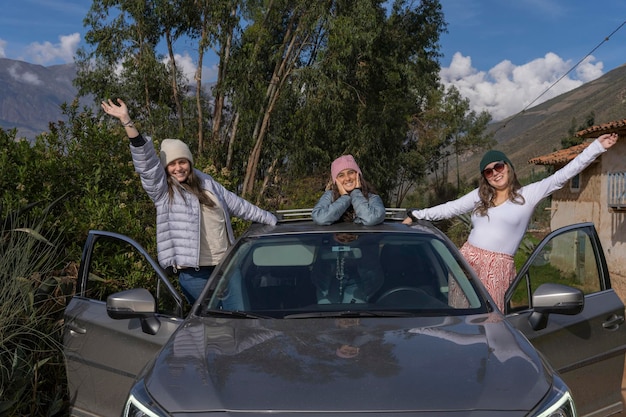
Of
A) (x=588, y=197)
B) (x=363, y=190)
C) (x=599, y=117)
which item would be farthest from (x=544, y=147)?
(x=363, y=190)

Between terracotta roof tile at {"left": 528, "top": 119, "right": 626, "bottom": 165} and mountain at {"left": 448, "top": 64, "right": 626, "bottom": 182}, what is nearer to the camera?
terracotta roof tile at {"left": 528, "top": 119, "right": 626, "bottom": 165}

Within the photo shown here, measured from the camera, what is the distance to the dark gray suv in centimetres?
242

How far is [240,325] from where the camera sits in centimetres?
319

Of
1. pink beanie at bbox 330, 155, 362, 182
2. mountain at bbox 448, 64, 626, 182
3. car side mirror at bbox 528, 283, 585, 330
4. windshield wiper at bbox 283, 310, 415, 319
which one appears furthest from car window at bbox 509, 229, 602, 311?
mountain at bbox 448, 64, 626, 182

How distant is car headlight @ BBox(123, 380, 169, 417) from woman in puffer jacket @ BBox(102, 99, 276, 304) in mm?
2007

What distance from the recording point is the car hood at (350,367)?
236cm

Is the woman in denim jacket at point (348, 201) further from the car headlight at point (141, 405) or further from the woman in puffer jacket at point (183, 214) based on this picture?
the car headlight at point (141, 405)

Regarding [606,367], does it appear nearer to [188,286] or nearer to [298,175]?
[188,286]

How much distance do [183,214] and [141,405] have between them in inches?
88.0

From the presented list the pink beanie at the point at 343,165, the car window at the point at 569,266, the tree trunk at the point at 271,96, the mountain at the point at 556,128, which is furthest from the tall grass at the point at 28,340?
the mountain at the point at 556,128

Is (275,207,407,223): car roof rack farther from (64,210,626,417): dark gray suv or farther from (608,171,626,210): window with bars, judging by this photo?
(608,171,626,210): window with bars

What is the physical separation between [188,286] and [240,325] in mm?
1587

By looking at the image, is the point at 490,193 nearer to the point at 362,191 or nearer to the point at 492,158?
the point at 492,158

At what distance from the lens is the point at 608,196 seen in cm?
2144
